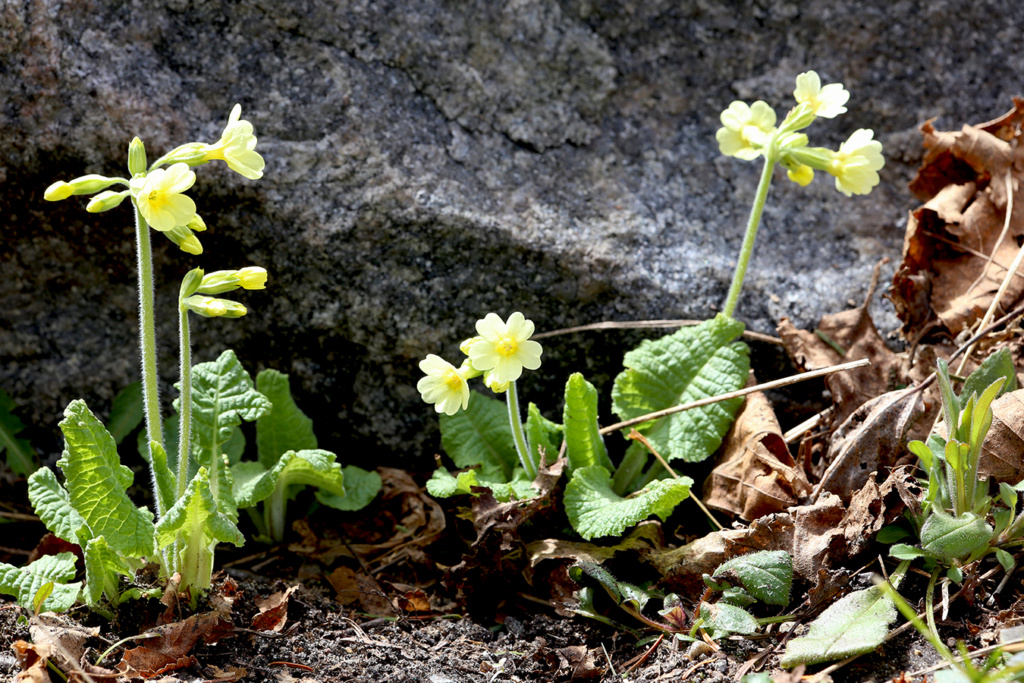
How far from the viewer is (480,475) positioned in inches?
106

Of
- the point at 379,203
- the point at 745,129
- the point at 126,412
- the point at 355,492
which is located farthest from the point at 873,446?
the point at 126,412

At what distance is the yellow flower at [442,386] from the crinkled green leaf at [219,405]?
49 centimetres

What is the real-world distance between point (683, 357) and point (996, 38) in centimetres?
196

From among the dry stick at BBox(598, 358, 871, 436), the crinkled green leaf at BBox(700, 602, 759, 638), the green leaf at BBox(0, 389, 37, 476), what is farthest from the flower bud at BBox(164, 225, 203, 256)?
the crinkled green leaf at BBox(700, 602, 759, 638)

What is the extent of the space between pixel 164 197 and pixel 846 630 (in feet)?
6.16

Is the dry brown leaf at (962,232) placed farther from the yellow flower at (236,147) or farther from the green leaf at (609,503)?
the yellow flower at (236,147)

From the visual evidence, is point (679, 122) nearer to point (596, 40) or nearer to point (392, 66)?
point (596, 40)

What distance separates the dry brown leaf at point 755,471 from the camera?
241 centimetres

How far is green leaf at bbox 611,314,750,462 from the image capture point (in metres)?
2.66

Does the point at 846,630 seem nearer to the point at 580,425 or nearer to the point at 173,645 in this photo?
the point at 580,425

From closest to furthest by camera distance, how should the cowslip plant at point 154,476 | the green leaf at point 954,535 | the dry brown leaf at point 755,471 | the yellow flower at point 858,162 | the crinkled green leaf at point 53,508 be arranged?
the green leaf at point 954,535, the cowslip plant at point 154,476, the crinkled green leaf at point 53,508, the dry brown leaf at point 755,471, the yellow flower at point 858,162

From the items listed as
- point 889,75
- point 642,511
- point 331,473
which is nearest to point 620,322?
point 642,511

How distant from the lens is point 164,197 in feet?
6.81

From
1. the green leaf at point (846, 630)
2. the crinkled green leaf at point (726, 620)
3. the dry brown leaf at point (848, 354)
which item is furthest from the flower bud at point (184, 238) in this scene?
the dry brown leaf at point (848, 354)
